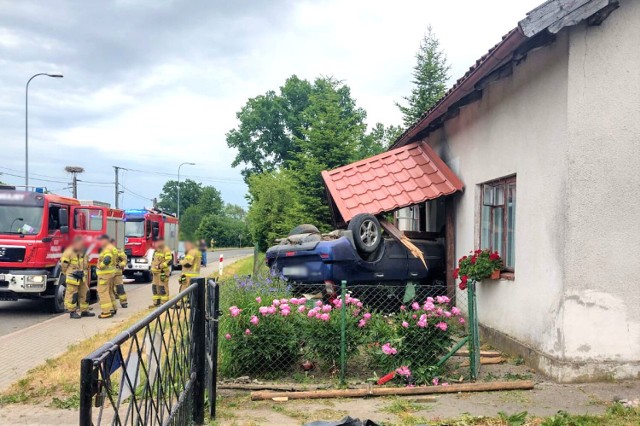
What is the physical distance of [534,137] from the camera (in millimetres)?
6785

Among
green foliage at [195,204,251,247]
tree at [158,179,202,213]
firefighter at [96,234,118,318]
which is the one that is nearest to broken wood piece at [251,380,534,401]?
green foliage at [195,204,251,247]

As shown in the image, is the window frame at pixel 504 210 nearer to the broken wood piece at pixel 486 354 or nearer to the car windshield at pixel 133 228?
the broken wood piece at pixel 486 354

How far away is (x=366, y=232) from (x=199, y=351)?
222 inches

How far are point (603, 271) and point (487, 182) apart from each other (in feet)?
9.28

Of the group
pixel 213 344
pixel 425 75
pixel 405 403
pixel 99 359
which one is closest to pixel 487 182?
pixel 405 403

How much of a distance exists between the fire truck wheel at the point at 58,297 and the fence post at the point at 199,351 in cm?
966

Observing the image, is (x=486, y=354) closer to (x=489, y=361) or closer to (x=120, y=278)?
(x=489, y=361)

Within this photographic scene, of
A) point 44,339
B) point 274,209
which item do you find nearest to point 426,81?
point 274,209

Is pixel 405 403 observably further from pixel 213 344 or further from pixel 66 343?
pixel 66 343

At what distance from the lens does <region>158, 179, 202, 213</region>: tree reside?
3213mm

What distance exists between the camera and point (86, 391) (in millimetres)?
1706

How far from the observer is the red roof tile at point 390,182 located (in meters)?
9.51

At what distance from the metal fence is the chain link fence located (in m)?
2.23

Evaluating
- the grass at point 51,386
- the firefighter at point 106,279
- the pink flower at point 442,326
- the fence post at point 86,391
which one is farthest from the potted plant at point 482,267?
the firefighter at point 106,279
